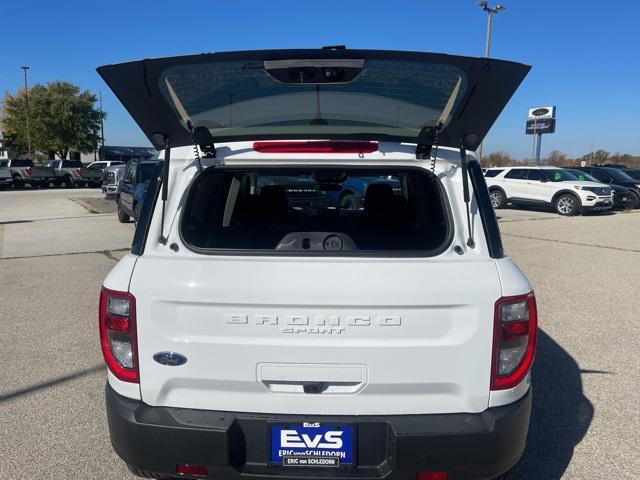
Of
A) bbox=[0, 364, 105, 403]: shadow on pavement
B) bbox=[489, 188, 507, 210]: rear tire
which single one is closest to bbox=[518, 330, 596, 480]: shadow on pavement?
bbox=[0, 364, 105, 403]: shadow on pavement

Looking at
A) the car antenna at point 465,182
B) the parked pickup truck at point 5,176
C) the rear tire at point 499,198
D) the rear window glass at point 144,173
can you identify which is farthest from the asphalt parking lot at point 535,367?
the parked pickup truck at point 5,176

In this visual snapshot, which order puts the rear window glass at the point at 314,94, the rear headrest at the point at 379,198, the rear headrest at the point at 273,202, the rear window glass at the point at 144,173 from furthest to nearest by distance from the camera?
the rear window glass at the point at 144,173 → the rear headrest at the point at 379,198 → the rear headrest at the point at 273,202 → the rear window glass at the point at 314,94

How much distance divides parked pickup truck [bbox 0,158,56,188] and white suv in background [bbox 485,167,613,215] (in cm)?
2719

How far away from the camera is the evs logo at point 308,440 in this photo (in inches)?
79.2

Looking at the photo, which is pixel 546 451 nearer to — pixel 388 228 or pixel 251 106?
pixel 388 228

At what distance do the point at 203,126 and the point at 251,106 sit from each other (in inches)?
9.5

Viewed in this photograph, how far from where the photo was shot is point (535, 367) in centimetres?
419

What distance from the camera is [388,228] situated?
3.25 meters

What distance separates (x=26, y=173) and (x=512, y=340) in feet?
117

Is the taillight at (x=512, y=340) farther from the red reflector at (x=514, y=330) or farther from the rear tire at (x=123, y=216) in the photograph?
the rear tire at (x=123, y=216)

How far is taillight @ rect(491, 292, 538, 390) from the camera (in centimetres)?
203

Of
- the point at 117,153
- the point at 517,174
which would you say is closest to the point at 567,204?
the point at 517,174

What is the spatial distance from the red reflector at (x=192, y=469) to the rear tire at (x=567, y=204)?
58.5 feet

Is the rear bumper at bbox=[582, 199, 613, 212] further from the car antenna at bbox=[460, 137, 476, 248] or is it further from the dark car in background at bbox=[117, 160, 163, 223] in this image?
the car antenna at bbox=[460, 137, 476, 248]
